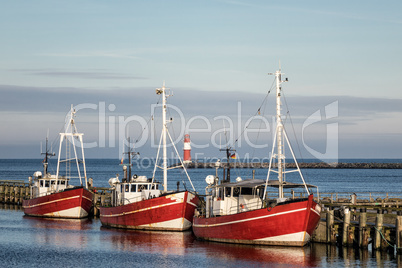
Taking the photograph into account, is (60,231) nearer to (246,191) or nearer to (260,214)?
(246,191)

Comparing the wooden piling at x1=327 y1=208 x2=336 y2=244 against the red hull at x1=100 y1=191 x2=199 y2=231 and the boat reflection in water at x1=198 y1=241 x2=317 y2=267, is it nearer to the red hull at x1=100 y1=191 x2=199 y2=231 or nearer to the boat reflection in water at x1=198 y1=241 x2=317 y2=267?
the boat reflection in water at x1=198 y1=241 x2=317 y2=267

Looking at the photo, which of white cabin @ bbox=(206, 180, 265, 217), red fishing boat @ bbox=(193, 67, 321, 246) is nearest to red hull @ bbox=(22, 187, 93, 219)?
red fishing boat @ bbox=(193, 67, 321, 246)

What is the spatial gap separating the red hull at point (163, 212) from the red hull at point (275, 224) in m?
5.79

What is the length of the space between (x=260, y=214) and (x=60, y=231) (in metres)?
18.8

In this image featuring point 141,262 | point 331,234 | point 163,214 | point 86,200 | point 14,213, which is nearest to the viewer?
point 141,262

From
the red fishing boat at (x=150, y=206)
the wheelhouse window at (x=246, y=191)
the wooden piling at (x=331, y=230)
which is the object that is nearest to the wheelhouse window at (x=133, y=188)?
the red fishing boat at (x=150, y=206)

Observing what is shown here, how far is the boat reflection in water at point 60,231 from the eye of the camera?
44969 millimetres

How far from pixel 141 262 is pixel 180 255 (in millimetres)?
2732

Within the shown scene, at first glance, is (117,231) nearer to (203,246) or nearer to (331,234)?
(203,246)

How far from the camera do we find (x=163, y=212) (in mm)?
47281

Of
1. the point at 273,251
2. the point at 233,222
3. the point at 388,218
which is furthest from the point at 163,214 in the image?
the point at 388,218

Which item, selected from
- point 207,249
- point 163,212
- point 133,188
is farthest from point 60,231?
point 207,249

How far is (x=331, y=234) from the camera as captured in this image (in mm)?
40281

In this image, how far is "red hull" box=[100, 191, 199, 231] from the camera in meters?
46.5
